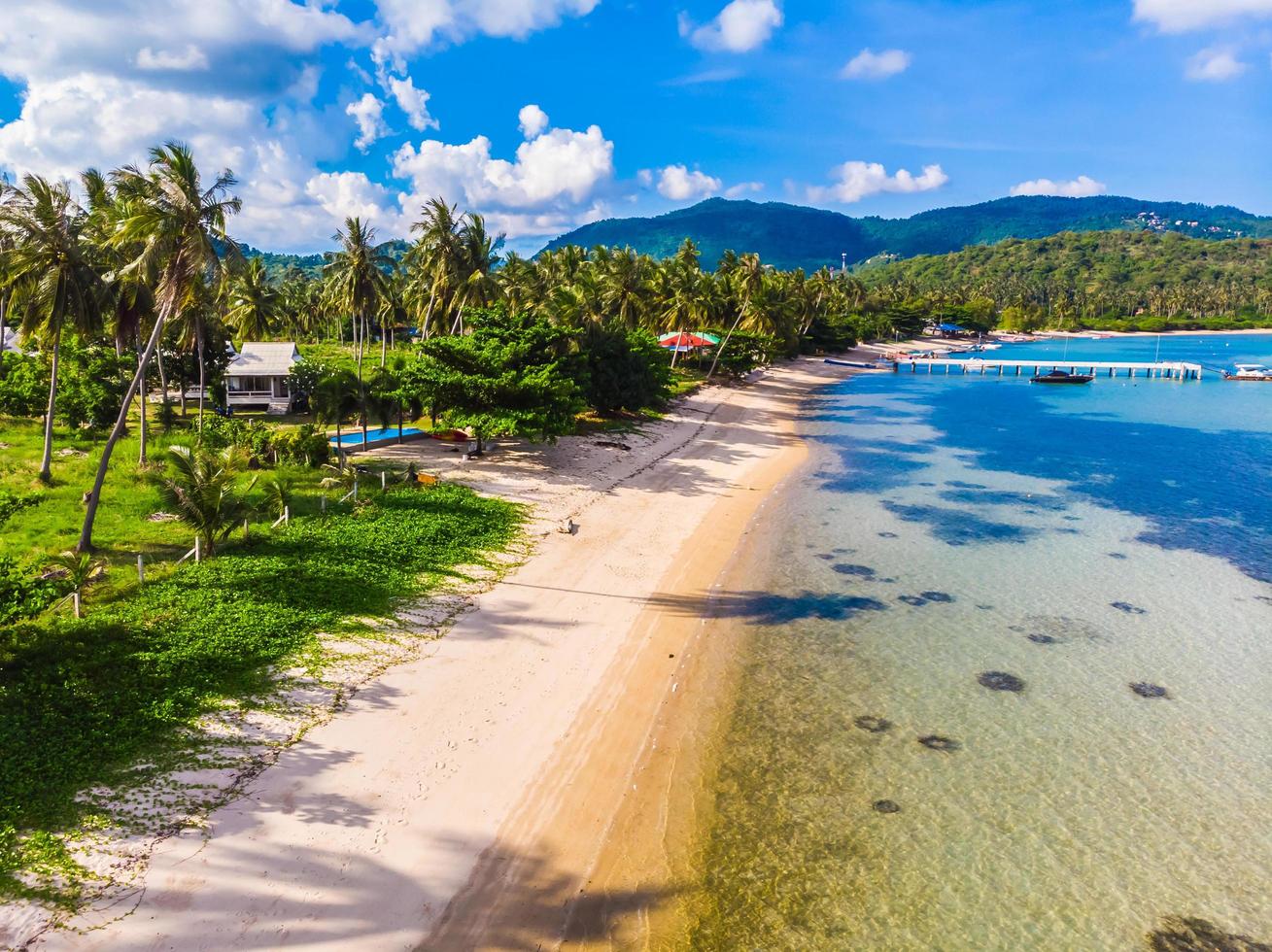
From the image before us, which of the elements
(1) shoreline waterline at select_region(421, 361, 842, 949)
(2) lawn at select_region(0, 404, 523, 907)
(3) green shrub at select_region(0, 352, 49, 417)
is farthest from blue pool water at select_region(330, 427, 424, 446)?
(1) shoreline waterline at select_region(421, 361, 842, 949)

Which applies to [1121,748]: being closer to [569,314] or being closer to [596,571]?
[596,571]

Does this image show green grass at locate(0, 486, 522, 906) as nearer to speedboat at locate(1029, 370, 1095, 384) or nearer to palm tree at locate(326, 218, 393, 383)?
palm tree at locate(326, 218, 393, 383)

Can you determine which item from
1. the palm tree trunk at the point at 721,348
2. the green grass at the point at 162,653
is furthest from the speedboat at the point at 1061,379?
the green grass at the point at 162,653

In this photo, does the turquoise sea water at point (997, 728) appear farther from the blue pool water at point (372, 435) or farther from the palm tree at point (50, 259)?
the palm tree at point (50, 259)

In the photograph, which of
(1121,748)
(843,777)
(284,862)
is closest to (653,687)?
(843,777)

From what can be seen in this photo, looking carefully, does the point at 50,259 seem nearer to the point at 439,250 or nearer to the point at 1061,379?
the point at 439,250

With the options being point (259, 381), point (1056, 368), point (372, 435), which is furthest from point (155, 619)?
point (1056, 368)

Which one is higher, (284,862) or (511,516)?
(511,516)

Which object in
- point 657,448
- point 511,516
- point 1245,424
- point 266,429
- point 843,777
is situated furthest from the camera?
point 1245,424
